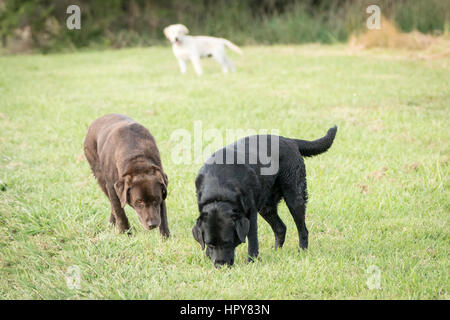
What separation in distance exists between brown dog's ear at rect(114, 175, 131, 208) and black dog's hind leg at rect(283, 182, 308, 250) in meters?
1.28

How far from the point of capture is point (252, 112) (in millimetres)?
8539

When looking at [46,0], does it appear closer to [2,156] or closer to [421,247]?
[2,156]

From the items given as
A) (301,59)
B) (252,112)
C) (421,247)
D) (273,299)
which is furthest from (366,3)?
(273,299)

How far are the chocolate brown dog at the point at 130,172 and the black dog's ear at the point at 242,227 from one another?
92 cm

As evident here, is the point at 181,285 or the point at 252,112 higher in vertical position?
the point at 252,112

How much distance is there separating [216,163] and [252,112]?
502cm

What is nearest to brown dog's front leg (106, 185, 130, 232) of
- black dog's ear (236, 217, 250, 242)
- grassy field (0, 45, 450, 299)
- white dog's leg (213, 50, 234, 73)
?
grassy field (0, 45, 450, 299)

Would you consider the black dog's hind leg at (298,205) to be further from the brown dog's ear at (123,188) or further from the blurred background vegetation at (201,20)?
the blurred background vegetation at (201,20)

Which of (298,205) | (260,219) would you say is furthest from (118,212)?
(298,205)

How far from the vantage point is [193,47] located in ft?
41.9

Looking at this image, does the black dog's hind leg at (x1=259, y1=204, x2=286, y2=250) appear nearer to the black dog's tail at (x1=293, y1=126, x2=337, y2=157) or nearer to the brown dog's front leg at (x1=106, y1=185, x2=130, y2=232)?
the black dog's tail at (x1=293, y1=126, x2=337, y2=157)
